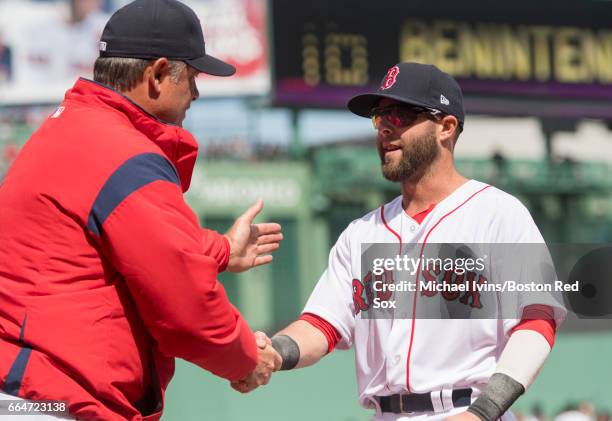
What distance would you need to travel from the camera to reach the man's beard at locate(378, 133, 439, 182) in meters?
3.86

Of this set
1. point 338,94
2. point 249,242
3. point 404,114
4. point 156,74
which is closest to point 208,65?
A: point 156,74

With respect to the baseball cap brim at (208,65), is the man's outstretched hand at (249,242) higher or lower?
lower

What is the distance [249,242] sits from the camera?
355 centimetres

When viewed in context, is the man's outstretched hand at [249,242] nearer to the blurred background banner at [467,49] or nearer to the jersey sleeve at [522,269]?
the jersey sleeve at [522,269]

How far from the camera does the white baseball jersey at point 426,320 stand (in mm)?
→ 3566

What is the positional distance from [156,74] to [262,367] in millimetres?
1006

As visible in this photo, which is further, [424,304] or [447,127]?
[447,127]

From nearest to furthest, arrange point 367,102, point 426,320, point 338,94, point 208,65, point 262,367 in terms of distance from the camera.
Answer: point 208,65 < point 262,367 < point 426,320 < point 367,102 < point 338,94

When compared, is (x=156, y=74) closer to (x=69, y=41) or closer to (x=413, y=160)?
(x=413, y=160)

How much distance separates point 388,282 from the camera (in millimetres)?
3811

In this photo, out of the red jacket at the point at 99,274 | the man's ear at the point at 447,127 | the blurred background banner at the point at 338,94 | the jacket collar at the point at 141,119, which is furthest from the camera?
the blurred background banner at the point at 338,94

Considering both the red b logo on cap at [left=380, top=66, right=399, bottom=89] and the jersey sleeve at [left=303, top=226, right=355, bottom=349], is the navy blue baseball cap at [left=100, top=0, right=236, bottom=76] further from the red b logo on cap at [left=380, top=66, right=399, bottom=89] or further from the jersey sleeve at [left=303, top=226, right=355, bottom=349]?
the jersey sleeve at [left=303, top=226, right=355, bottom=349]

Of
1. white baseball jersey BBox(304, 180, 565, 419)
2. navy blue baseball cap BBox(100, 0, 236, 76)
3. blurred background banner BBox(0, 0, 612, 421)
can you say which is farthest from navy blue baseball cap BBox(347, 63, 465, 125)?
blurred background banner BBox(0, 0, 612, 421)

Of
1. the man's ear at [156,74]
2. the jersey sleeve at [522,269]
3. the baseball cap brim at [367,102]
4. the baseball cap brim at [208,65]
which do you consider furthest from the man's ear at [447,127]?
the man's ear at [156,74]
